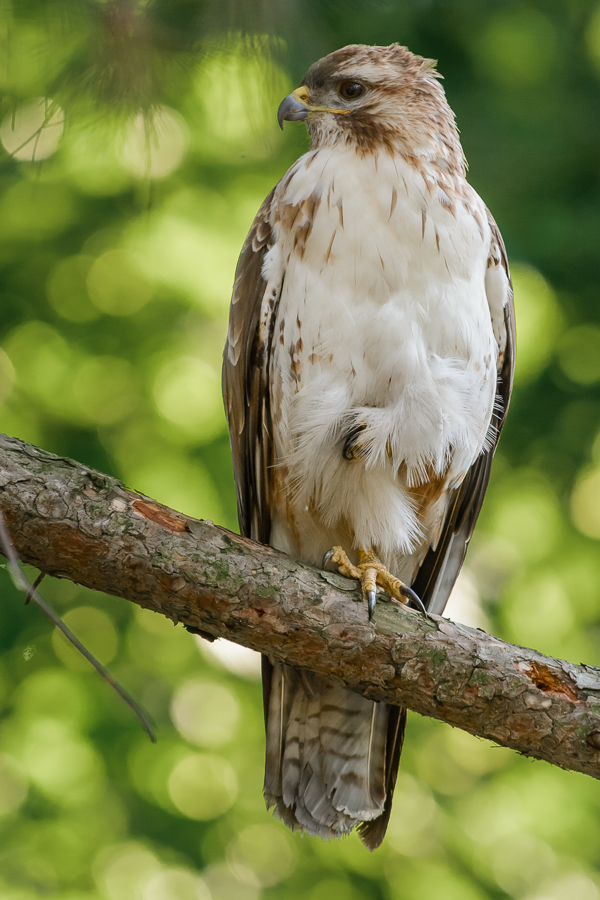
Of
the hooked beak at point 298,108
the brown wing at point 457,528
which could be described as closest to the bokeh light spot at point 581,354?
the brown wing at point 457,528

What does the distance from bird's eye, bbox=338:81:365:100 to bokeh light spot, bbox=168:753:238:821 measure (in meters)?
3.18

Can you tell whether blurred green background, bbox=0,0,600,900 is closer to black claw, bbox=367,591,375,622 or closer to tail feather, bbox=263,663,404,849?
tail feather, bbox=263,663,404,849

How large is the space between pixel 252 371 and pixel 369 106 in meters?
1.10

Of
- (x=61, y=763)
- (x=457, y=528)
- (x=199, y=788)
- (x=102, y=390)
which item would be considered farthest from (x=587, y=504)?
(x=61, y=763)

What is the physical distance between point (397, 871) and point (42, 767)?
1.88 metres

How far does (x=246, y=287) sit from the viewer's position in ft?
9.66

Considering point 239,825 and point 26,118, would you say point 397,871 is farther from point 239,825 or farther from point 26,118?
point 26,118

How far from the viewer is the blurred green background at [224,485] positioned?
12.8ft

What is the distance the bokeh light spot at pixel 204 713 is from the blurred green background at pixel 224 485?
12 mm

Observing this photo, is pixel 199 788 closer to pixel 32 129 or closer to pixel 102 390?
pixel 102 390

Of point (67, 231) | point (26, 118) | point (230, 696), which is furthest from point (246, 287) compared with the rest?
point (230, 696)

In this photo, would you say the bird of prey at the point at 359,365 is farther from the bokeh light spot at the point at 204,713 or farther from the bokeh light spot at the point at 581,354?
the bokeh light spot at the point at 581,354

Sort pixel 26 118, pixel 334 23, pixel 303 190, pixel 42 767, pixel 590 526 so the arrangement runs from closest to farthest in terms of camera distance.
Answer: pixel 26 118, pixel 303 190, pixel 42 767, pixel 334 23, pixel 590 526

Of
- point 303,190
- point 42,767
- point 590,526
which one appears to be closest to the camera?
point 303,190
